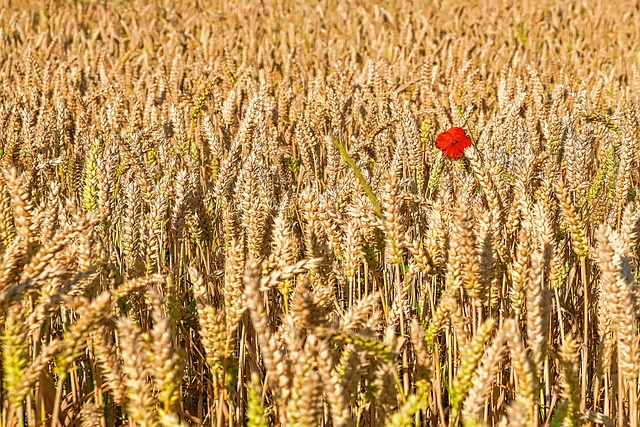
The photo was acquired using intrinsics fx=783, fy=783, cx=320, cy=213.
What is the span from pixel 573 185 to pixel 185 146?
1364mm

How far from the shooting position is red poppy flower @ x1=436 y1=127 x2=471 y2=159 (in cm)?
226

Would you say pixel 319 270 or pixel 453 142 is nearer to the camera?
pixel 319 270

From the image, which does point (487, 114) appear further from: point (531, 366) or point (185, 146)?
point (531, 366)

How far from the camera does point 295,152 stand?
3.46 m

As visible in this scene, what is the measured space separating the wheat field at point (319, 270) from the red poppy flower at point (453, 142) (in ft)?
0.09

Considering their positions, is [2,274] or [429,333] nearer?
[2,274]

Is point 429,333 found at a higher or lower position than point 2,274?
lower

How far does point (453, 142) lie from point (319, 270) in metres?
0.88

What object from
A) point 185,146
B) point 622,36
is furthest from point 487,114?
point 622,36

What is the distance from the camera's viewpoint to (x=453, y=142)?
2.29m

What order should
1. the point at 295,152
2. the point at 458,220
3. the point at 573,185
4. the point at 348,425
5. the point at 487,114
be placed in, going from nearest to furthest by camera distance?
the point at 348,425 → the point at 458,220 → the point at 573,185 → the point at 295,152 → the point at 487,114

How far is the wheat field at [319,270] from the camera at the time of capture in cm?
103

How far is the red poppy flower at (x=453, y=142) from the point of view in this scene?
89.0 inches

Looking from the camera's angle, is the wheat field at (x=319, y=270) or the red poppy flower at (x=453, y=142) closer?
the wheat field at (x=319, y=270)
